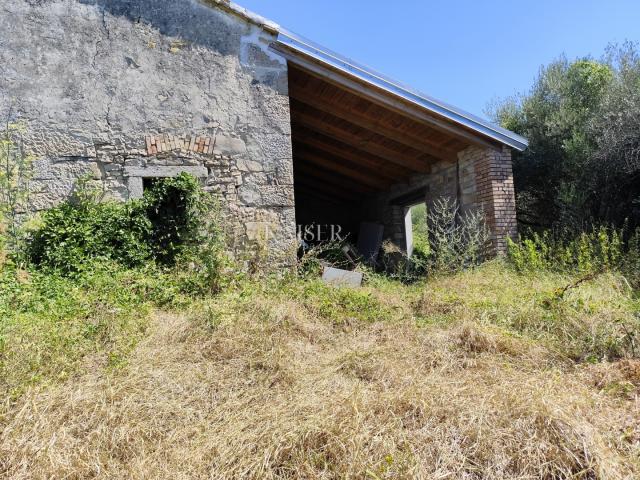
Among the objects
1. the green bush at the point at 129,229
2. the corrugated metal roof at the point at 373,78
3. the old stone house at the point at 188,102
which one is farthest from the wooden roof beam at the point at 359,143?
the green bush at the point at 129,229

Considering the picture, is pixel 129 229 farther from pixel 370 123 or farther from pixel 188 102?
pixel 370 123

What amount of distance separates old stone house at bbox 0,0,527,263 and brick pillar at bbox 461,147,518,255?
0.06 ft

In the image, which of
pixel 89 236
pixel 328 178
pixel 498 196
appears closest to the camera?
Result: pixel 89 236

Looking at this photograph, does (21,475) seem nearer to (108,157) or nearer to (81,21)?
(108,157)

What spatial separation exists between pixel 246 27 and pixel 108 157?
2.81 m

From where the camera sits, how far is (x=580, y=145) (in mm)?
7473

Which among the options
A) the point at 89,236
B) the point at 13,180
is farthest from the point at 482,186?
the point at 13,180

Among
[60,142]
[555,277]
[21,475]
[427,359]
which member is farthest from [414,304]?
[60,142]

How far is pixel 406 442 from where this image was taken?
7.07 ft

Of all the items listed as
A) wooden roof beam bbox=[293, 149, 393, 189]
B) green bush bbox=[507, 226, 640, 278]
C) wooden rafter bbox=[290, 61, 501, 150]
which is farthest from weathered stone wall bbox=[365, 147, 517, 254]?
wooden roof beam bbox=[293, 149, 393, 189]

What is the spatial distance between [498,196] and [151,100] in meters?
5.58

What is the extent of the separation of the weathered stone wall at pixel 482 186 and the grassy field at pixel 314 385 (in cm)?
216

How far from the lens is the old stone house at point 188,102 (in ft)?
18.4

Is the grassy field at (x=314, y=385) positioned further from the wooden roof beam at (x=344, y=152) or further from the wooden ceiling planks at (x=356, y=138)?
the wooden roof beam at (x=344, y=152)
